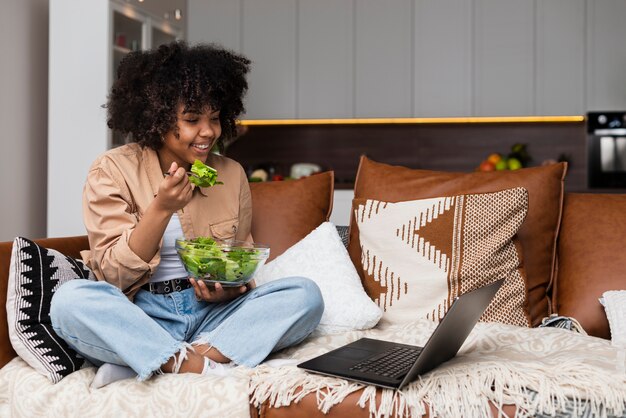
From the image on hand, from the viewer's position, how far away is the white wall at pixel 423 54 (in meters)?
4.61

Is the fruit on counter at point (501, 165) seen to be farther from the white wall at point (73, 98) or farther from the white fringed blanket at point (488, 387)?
the white fringed blanket at point (488, 387)

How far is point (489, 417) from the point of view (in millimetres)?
1339

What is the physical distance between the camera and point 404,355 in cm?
159

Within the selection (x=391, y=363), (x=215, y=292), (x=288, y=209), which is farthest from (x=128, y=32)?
(x=391, y=363)

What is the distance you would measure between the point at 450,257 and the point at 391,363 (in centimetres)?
56

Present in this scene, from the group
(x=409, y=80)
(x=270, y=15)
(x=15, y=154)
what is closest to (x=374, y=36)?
(x=409, y=80)

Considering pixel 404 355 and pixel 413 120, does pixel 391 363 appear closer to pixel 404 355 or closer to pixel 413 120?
pixel 404 355

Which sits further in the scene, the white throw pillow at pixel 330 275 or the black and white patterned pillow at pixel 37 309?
the white throw pillow at pixel 330 275

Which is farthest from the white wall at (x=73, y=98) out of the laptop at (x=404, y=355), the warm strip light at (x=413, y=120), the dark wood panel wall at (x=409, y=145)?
the laptop at (x=404, y=355)

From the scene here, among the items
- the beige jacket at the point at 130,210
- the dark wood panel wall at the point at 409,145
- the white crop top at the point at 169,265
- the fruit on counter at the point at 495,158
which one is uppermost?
the dark wood panel wall at the point at 409,145

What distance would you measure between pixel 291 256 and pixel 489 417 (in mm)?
923

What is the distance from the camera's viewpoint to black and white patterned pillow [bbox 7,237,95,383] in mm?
1600

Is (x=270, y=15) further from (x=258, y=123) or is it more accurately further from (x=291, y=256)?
(x=291, y=256)

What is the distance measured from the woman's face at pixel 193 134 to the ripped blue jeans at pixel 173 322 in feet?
1.27
